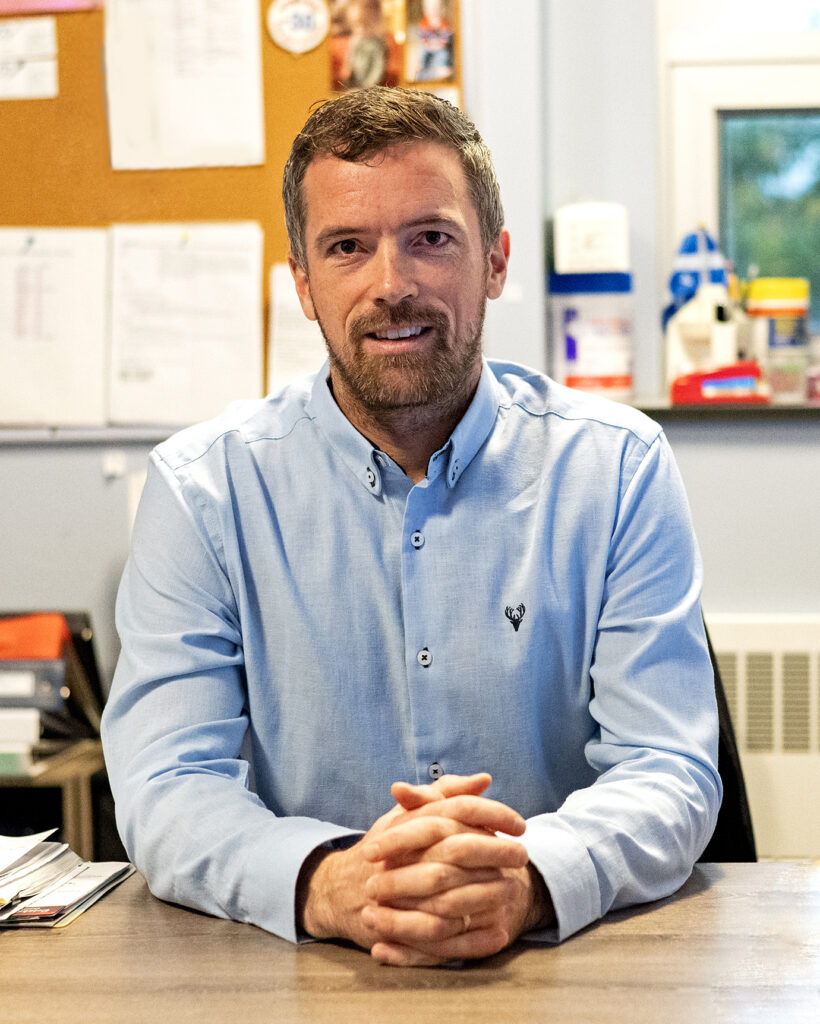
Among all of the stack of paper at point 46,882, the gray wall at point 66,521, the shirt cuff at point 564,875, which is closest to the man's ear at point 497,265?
the shirt cuff at point 564,875

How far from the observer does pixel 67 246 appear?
2.40 metres

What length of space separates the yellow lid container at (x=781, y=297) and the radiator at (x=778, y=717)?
0.63 metres

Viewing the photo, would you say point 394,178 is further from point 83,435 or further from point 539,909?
point 83,435

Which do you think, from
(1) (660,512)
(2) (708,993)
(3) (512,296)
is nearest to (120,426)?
(3) (512,296)

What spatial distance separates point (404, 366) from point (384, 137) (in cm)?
25

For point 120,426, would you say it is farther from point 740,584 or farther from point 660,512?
point 660,512

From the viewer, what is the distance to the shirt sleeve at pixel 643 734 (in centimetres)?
91

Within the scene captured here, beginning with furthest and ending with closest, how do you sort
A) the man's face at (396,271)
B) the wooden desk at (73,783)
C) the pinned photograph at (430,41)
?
the pinned photograph at (430,41) → the wooden desk at (73,783) → the man's face at (396,271)

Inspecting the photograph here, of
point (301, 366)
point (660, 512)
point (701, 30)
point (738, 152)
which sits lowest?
point (660, 512)

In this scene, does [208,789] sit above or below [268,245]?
below

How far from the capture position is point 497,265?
1398 millimetres

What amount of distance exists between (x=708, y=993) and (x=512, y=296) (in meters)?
1.72

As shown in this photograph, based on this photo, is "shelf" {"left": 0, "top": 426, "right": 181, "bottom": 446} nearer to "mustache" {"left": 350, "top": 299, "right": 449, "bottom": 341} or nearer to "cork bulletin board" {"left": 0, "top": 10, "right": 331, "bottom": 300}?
"cork bulletin board" {"left": 0, "top": 10, "right": 331, "bottom": 300}

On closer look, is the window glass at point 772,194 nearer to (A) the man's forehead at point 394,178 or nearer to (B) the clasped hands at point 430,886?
(A) the man's forehead at point 394,178
